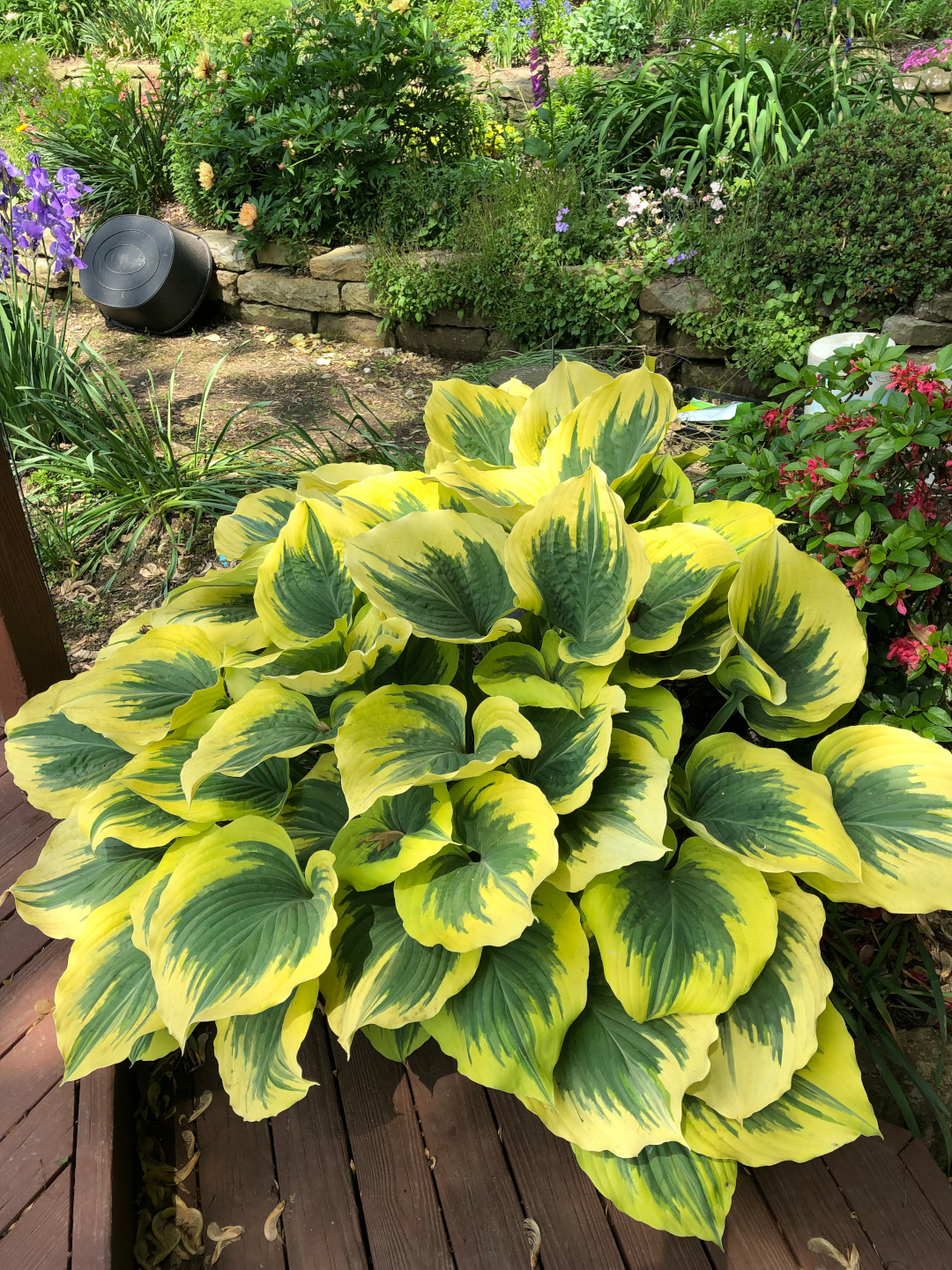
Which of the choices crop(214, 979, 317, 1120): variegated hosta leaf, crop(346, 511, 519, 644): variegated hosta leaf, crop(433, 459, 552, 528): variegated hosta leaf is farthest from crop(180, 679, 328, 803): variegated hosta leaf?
crop(433, 459, 552, 528): variegated hosta leaf

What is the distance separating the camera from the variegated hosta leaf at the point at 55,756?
1.39m

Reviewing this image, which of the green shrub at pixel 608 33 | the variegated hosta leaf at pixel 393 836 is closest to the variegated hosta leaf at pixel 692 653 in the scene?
the variegated hosta leaf at pixel 393 836

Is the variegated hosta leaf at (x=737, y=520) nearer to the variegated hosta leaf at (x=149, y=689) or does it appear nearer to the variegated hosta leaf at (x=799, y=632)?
the variegated hosta leaf at (x=799, y=632)

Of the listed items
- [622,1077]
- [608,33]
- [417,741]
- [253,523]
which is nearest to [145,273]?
[608,33]

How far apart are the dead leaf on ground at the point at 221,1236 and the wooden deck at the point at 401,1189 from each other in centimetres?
1

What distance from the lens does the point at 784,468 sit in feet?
5.27

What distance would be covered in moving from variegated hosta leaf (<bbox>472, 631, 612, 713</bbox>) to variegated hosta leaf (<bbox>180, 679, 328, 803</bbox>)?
27 cm

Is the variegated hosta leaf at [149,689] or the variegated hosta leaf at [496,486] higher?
the variegated hosta leaf at [496,486]

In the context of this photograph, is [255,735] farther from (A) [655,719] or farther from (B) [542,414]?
(B) [542,414]

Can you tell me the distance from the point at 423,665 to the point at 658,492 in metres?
0.55

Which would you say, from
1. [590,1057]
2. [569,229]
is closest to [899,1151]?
[590,1057]

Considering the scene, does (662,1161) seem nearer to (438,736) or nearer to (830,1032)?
(830,1032)

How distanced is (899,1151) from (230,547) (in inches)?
59.2

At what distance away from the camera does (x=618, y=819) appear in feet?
3.57
